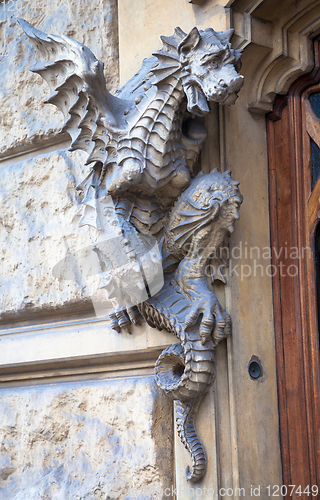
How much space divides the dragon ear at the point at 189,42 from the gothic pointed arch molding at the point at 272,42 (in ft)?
0.51

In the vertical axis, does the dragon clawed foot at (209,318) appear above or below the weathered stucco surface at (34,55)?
below

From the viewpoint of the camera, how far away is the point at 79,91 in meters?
1.20

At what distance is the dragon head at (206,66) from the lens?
3.49 ft

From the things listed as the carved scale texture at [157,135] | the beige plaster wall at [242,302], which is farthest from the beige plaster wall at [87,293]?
the carved scale texture at [157,135]

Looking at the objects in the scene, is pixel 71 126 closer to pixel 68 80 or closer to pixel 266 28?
pixel 68 80

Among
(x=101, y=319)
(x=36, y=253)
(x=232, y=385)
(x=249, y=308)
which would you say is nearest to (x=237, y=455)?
(x=232, y=385)

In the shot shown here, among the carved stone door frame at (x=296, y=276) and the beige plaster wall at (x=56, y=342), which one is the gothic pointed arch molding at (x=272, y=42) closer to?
the carved stone door frame at (x=296, y=276)

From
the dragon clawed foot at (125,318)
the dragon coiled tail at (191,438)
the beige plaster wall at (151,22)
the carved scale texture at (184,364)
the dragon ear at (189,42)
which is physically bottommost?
the dragon coiled tail at (191,438)

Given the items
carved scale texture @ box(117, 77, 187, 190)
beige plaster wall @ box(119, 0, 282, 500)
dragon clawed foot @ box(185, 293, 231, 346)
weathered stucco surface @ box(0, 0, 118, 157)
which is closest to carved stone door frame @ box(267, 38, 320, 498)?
beige plaster wall @ box(119, 0, 282, 500)

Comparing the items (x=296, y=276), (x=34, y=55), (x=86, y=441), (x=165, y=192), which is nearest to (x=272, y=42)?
(x=165, y=192)

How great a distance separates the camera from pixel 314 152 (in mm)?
1282

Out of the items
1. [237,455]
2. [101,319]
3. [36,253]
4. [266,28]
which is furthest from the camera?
[36,253]

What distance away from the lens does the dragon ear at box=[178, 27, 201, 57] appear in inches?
43.0

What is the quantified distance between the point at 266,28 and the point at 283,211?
0.39 meters
